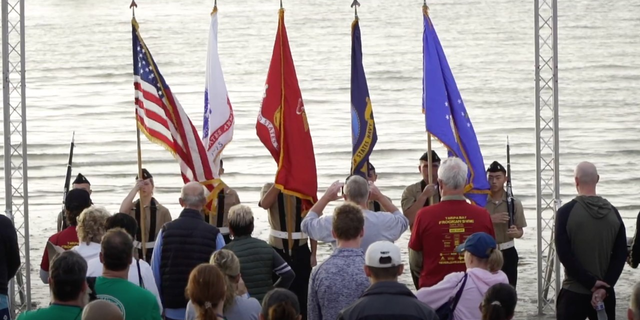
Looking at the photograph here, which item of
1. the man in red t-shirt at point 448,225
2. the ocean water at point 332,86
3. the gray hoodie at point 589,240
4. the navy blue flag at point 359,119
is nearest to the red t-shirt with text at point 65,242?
the man in red t-shirt at point 448,225

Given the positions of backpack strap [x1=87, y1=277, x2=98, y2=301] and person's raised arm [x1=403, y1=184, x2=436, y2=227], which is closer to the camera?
backpack strap [x1=87, y1=277, x2=98, y2=301]

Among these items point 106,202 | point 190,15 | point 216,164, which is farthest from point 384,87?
point 216,164

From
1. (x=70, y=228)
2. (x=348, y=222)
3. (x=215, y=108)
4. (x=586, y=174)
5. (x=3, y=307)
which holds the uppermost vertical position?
(x=215, y=108)

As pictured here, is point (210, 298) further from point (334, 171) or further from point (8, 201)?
point (334, 171)

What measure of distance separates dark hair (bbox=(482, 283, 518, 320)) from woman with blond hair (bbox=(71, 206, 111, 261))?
2.70m

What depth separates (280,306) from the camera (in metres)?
6.04

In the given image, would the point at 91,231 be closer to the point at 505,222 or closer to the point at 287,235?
the point at 287,235

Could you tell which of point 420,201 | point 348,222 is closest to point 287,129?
point 420,201

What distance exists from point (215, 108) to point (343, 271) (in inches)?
166

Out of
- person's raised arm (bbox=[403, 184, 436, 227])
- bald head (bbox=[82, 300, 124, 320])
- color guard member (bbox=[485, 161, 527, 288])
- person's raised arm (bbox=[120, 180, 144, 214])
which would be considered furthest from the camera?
color guard member (bbox=[485, 161, 527, 288])

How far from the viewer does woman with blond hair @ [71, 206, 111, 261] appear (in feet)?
24.8

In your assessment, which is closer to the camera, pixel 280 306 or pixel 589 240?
pixel 280 306

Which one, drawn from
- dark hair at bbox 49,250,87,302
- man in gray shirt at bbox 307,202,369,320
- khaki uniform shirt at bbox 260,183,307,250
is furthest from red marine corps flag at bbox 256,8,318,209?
dark hair at bbox 49,250,87,302

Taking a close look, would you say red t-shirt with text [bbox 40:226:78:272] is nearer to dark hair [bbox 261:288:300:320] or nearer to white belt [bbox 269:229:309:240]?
white belt [bbox 269:229:309:240]
